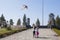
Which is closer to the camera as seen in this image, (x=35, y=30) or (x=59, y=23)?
(x=35, y=30)

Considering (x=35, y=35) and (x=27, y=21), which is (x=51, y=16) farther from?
(x=35, y=35)

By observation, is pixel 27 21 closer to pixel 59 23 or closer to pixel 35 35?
pixel 59 23

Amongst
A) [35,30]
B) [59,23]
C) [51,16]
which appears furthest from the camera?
[51,16]

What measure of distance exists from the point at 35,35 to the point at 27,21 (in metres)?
105

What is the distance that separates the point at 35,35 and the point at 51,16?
4773 inches

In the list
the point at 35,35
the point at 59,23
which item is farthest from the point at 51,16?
the point at 35,35

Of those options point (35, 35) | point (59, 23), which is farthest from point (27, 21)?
point (35, 35)

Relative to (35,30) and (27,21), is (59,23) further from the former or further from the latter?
(35,30)

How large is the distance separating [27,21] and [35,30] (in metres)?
106

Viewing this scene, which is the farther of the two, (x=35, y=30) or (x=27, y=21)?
(x=27, y=21)

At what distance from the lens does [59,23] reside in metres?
129

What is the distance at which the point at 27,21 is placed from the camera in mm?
133000

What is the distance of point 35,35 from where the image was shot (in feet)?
90.4

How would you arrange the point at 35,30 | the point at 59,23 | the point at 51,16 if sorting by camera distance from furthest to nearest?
the point at 51,16 → the point at 59,23 → the point at 35,30
